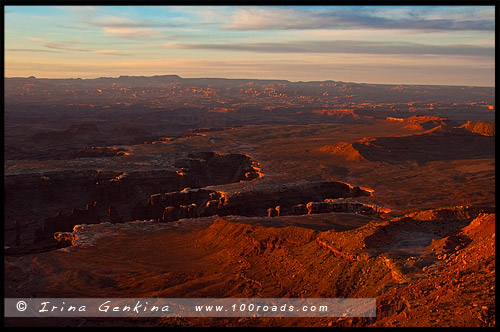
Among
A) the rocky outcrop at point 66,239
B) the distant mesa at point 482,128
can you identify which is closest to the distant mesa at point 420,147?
the distant mesa at point 482,128

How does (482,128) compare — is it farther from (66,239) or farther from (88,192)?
(66,239)

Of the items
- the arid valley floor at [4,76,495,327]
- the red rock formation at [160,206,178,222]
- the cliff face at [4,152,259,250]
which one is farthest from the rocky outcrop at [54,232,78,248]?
the red rock formation at [160,206,178,222]

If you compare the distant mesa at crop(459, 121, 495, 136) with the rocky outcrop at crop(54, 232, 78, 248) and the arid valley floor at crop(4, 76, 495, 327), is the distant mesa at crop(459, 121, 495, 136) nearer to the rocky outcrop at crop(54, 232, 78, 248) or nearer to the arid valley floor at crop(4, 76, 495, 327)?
the arid valley floor at crop(4, 76, 495, 327)

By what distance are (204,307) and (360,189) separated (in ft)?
97.0

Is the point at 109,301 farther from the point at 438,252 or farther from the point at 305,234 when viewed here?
the point at 438,252

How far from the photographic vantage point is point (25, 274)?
68.0 feet

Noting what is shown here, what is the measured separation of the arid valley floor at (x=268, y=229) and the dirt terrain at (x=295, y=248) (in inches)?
2.9

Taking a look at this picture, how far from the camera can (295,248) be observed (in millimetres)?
20531

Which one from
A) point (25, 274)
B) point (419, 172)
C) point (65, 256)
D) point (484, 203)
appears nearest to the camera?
point (25, 274)

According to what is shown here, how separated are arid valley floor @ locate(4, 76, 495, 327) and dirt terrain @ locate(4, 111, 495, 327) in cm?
7

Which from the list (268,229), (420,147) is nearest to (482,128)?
(420,147)

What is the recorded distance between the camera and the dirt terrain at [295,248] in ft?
44.5

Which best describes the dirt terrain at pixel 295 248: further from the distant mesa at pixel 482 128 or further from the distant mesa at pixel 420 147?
the distant mesa at pixel 482 128

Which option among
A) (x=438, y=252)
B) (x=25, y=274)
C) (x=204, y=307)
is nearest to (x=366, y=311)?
(x=438, y=252)
